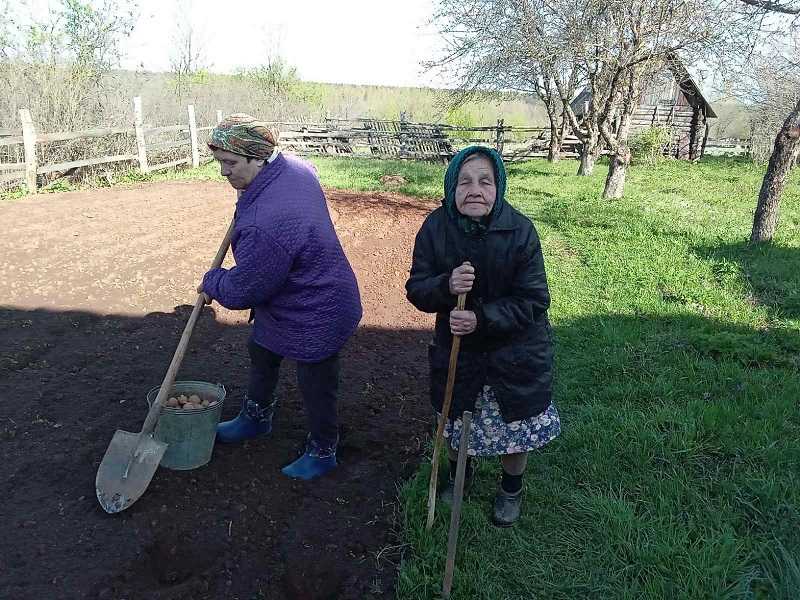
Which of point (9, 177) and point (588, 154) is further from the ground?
point (588, 154)

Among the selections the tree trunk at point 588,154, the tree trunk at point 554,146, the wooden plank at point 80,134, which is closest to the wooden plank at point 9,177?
the wooden plank at point 80,134

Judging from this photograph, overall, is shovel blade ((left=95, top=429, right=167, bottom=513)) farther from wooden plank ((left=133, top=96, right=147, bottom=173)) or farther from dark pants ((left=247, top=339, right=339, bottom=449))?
wooden plank ((left=133, top=96, right=147, bottom=173))

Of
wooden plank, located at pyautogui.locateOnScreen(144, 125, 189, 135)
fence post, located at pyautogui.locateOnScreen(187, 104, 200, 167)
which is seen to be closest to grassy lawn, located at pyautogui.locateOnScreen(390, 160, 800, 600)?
wooden plank, located at pyautogui.locateOnScreen(144, 125, 189, 135)

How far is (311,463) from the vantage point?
10.1 feet

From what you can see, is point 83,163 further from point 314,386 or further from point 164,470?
point 314,386

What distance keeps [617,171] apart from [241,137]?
1044 cm

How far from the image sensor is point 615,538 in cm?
262

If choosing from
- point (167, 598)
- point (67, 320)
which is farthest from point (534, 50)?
point (167, 598)

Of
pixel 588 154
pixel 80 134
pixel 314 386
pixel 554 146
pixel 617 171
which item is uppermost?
pixel 554 146

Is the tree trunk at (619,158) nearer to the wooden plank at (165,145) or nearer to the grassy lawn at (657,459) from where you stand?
the grassy lawn at (657,459)

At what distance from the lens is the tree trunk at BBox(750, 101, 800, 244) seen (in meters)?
7.35

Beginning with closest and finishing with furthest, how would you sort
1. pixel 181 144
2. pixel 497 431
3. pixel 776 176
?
pixel 497 431 → pixel 776 176 → pixel 181 144

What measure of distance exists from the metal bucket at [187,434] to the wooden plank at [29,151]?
32.2 ft

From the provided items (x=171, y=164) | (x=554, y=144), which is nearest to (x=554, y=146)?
(x=554, y=144)
